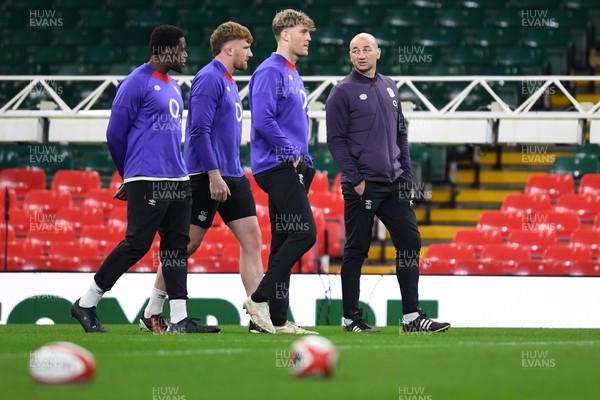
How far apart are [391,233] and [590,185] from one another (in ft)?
25.5

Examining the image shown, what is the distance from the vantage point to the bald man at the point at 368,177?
7406 mm

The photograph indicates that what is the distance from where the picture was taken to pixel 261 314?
23.3ft

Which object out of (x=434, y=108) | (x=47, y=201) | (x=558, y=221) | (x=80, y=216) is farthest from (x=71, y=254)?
(x=558, y=221)

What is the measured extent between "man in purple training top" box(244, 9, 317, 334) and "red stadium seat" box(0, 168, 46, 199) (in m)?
9.15

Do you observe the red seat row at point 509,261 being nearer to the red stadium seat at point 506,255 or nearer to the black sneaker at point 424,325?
the red stadium seat at point 506,255

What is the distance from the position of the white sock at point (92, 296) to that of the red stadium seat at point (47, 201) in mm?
7898

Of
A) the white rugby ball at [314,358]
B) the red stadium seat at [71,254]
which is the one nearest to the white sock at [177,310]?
the white rugby ball at [314,358]

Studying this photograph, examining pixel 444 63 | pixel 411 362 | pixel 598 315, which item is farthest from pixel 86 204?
pixel 411 362

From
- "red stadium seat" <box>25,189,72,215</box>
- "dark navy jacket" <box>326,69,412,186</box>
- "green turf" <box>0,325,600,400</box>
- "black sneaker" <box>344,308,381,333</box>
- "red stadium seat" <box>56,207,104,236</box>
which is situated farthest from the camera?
"red stadium seat" <box>25,189,72,215</box>

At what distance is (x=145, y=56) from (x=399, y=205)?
11.4 meters

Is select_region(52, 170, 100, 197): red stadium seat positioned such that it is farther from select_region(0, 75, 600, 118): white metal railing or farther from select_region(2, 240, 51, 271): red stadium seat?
select_region(2, 240, 51, 271): red stadium seat

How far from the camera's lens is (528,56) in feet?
56.6

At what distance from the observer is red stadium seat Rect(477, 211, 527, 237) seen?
13.8m

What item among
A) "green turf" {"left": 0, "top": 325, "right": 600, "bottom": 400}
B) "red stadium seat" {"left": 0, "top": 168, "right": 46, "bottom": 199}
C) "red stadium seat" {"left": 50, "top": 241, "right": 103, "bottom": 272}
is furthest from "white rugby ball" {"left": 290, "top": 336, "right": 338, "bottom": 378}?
"red stadium seat" {"left": 0, "top": 168, "right": 46, "bottom": 199}
